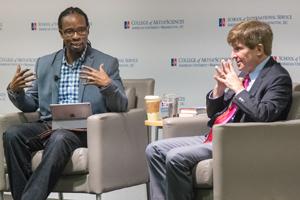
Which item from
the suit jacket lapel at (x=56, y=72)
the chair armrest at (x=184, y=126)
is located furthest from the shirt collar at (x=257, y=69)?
the suit jacket lapel at (x=56, y=72)

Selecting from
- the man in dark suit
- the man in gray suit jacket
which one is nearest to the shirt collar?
the man in dark suit

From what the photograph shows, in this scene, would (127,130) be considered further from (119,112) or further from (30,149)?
(30,149)

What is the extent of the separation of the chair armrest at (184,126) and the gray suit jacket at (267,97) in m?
0.48

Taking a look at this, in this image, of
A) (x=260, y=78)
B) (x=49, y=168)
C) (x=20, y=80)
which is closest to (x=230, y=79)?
(x=260, y=78)

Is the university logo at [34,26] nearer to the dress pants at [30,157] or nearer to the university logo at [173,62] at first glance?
the university logo at [173,62]

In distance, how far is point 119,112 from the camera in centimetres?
362

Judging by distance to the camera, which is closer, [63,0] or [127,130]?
[127,130]

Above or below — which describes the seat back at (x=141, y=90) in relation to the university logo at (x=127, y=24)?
below

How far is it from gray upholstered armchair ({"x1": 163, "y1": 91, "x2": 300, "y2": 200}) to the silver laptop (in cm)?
94

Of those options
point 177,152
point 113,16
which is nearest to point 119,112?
point 177,152

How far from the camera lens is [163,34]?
483 centimetres

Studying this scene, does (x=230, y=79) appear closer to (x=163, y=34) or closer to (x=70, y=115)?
(x=70, y=115)

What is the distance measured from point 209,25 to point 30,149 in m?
1.91

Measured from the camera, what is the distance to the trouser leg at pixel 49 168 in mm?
3270
